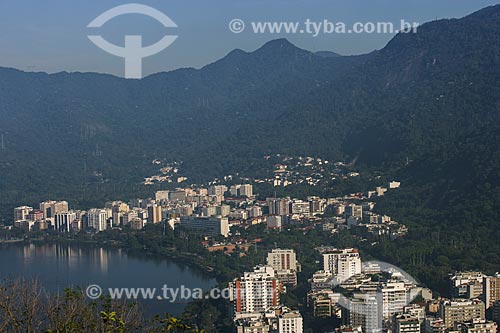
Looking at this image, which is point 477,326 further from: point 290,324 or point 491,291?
point 290,324

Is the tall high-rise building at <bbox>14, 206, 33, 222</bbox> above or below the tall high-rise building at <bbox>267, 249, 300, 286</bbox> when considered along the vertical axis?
above

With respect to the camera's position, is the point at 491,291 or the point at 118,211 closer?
the point at 491,291

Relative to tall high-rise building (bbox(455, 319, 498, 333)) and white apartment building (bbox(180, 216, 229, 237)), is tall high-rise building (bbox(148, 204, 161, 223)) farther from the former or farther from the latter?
tall high-rise building (bbox(455, 319, 498, 333))

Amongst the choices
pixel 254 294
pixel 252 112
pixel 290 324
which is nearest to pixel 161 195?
pixel 254 294

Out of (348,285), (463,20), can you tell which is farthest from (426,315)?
(463,20)

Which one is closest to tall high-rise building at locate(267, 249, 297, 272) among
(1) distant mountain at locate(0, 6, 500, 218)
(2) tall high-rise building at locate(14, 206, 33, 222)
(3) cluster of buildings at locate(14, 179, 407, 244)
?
(3) cluster of buildings at locate(14, 179, 407, 244)

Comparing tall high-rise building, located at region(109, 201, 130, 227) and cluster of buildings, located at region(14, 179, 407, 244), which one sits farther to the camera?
tall high-rise building, located at region(109, 201, 130, 227)

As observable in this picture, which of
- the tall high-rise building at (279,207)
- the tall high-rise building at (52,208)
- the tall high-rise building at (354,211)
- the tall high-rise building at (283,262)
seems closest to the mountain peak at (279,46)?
the tall high-rise building at (52,208)

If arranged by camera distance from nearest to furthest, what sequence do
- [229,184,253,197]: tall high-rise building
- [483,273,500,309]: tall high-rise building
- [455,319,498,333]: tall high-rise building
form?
1. [455,319,498,333]: tall high-rise building
2. [483,273,500,309]: tall high-rise building
3. [229,184,253,197]: tall high-rise building
